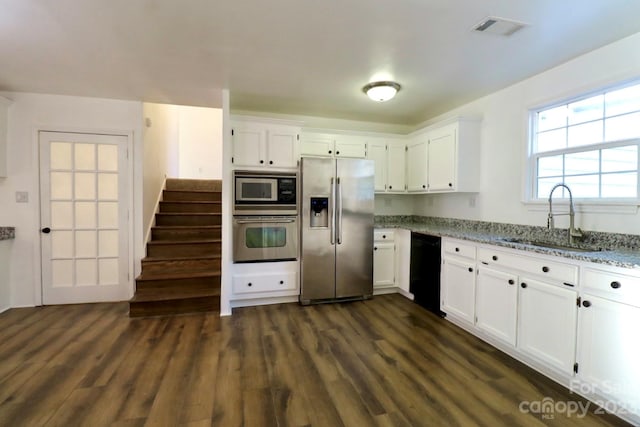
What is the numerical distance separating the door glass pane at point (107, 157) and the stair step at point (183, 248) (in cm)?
105

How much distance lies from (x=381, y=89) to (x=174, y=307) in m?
3.18

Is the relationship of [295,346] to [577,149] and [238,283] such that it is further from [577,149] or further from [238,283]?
[577,149]

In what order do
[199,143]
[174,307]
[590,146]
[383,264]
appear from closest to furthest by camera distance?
[590,146] < [174,307] < [383,264] < [199,143]

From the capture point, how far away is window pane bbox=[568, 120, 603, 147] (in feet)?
7.95

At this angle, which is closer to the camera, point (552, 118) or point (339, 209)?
point (552, 118)

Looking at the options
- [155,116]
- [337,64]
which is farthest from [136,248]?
[337,64]

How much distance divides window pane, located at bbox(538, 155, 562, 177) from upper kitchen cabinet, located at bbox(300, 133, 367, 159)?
2.01 meters

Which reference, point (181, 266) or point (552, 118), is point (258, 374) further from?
point (552, 118)

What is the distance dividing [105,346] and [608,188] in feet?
14.3

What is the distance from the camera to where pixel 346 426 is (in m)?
1.65

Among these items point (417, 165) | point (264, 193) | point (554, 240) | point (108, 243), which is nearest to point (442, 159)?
point (417, 165)

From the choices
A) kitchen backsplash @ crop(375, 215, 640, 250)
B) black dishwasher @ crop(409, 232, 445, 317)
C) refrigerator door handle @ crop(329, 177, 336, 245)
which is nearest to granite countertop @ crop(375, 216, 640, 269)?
kitchen backsplash @ crop(375, 215, 640, 250)

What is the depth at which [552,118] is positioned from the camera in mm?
2768

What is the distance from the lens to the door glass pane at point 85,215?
3561 mm
